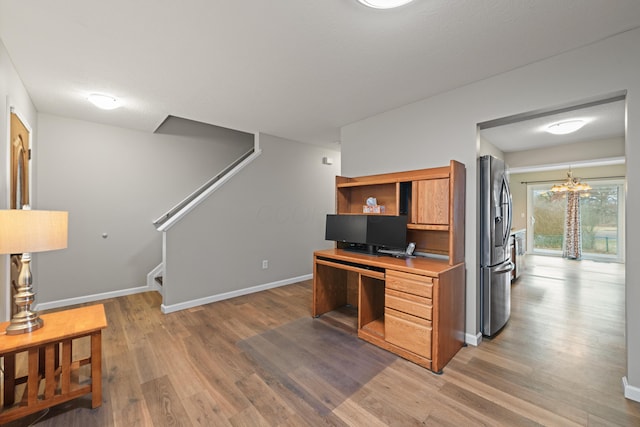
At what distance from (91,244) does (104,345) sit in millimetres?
1882

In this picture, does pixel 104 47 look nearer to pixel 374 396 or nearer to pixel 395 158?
pixel 395 158

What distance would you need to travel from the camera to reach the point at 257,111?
3.36 meters

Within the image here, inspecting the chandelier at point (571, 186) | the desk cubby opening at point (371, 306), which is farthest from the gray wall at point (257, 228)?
the chandelier at point (571, 186)

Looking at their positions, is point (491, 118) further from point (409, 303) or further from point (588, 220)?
point (588, 220)

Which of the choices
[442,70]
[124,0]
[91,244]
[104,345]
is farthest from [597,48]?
[91,244]

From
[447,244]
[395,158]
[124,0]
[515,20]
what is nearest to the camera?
[124,0]

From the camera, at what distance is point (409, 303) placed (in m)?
2.28

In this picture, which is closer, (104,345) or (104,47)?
(104,47)

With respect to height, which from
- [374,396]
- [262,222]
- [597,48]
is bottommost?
[374,396]

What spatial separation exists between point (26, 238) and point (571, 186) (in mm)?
8526

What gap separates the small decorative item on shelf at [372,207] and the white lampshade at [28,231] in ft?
8.90

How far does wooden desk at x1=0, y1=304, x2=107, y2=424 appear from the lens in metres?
1.52

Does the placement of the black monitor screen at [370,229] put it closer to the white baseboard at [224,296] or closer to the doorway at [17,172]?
the white baseboard at [224,296]

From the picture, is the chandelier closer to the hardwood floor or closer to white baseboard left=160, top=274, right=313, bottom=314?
the hardwood floor
